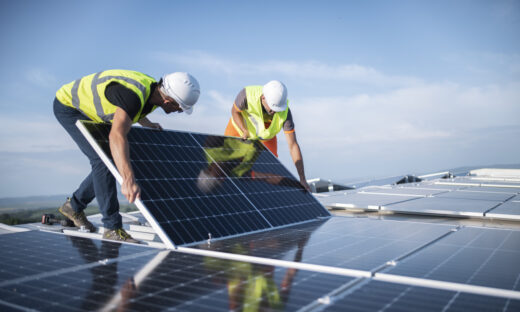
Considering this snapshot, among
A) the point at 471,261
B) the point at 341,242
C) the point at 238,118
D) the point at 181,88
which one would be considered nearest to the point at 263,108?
the point at 238,118

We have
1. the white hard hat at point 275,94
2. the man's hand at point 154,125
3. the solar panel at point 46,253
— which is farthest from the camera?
the white hard hat at point 275,94

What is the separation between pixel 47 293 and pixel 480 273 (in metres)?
3.09

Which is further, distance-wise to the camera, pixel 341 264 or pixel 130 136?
pixel 130 136

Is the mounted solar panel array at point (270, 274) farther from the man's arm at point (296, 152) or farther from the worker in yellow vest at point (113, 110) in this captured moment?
the man's arm at point (296, 152)

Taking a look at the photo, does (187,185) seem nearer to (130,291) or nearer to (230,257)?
(230,257)

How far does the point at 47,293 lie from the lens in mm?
2998

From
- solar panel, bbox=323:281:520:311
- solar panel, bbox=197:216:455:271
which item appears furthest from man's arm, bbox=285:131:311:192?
solar panel, bbox=323:281:520:311

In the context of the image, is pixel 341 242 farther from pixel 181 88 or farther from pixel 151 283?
pixel 181 88

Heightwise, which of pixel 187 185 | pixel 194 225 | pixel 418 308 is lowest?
pixel 418 308

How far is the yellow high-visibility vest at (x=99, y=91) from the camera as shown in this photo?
16.6ft

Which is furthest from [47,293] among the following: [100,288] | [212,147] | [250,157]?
[250,157]

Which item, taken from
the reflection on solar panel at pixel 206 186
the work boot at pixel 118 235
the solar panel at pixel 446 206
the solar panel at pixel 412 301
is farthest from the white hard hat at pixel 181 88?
the solar panel at pixel 446 206

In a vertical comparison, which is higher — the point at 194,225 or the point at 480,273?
the point at 194,225

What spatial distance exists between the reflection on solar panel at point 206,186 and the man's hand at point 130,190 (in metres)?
0.10
